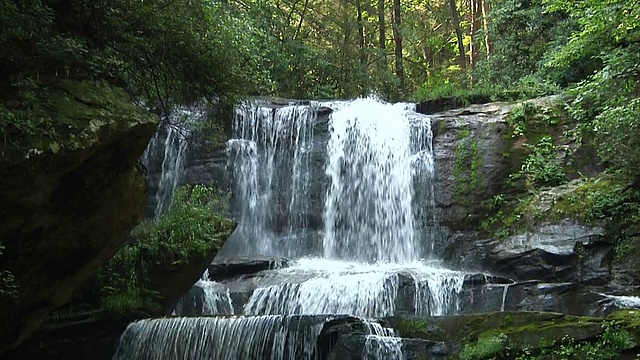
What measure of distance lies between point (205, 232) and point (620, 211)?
7857 mm

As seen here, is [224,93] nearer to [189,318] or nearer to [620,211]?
[189,318]

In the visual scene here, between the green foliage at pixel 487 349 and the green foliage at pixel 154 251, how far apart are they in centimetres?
499

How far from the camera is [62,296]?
7691 millimetres

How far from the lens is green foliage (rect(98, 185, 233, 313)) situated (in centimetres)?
1017

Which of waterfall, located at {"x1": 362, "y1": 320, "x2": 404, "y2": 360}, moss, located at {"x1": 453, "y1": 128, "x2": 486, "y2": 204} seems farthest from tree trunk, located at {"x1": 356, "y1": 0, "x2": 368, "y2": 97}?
waterfall, located at {"x1": 362, "y1": 320, "x2": 404, "y2": 360}

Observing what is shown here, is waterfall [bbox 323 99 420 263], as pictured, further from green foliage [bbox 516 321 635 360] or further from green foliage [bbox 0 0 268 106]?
green foliage [bbox 516 321 635 360]

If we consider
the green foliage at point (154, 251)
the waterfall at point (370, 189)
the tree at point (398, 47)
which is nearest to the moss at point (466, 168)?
the waterfall at point (370, 189)

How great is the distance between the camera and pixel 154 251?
10.6m

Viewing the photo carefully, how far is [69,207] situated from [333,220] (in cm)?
957

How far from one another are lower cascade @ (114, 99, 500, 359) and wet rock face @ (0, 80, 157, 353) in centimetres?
247

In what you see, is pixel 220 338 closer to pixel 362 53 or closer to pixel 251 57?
pixel 251 57

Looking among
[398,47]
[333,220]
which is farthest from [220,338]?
[398,47]

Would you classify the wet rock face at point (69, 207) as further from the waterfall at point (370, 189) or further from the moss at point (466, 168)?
the moss at point (466, 168)

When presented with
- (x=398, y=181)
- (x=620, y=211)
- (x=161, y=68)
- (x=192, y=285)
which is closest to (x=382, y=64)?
(x=398, y=181)
